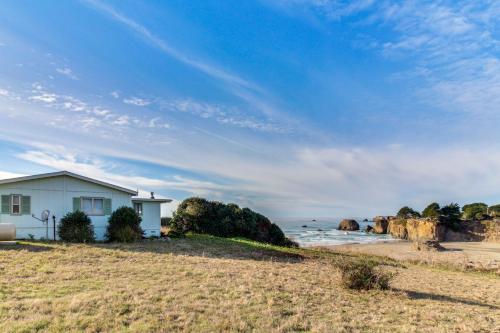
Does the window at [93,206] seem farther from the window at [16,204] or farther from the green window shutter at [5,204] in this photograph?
the green window shutter at [5,204]

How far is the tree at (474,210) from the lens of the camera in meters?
57.4

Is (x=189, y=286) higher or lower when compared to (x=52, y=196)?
lower

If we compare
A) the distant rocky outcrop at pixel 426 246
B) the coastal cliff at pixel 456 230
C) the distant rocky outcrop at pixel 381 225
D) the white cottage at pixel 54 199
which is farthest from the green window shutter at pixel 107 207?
the distant rocky outcrop at pixel 381 225

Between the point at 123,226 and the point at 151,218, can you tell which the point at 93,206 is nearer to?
the point at 123,226

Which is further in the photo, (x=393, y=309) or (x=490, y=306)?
(x=490, y=306)

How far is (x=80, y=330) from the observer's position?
6.11 m

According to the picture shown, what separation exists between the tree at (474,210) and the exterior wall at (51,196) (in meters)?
55.2

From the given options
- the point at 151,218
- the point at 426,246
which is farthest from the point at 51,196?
the point at 426,246

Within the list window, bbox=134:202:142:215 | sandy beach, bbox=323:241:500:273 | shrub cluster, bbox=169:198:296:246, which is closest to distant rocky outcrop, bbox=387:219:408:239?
sandy beach, bbox=323:241:500:273

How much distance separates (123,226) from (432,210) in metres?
47.1

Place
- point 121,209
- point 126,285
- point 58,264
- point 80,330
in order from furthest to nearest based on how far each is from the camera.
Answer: point 121,209 < point 58,264 < point 126,285 < point 80,330

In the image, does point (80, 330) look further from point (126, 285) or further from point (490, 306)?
point (490, 306)

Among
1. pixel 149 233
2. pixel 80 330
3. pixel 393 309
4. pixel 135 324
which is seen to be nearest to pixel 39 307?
pixel 80 330

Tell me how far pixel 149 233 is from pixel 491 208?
58.8m
